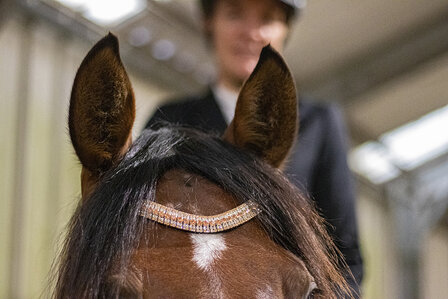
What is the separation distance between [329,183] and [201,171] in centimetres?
43

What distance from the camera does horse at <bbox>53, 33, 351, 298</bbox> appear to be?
919 mm

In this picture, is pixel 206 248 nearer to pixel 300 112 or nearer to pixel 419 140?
pixel 300 112

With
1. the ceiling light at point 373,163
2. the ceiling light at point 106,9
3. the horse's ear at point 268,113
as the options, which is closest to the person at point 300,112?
the horse's ear at point 268,113

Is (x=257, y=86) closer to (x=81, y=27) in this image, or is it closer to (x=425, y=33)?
(x=81, y=27)

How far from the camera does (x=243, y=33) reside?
1.57 m

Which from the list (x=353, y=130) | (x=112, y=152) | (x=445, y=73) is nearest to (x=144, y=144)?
(x=112, y=152)

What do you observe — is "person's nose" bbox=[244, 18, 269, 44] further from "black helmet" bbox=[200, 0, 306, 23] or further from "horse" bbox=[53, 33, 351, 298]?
"horse" bbox=[53, 33, 351, 298]

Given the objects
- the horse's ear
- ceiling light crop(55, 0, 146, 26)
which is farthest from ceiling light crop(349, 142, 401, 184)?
the horse's ear

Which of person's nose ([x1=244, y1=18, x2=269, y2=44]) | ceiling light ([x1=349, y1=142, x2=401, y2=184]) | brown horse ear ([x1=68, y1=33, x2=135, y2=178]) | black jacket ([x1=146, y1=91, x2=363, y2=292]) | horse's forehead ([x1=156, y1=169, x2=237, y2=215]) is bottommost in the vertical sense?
ceiling light ([x1=349, y1=142, x2=401, y2=184])

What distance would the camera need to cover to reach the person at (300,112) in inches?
55.5

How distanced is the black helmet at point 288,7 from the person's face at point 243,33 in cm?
2

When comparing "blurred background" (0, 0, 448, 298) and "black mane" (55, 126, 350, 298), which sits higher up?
"black mane" (55, 126, 350, 298)

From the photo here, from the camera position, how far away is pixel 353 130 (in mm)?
6512

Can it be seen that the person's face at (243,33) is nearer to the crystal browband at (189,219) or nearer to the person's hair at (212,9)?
the person's hair at (212,9)
